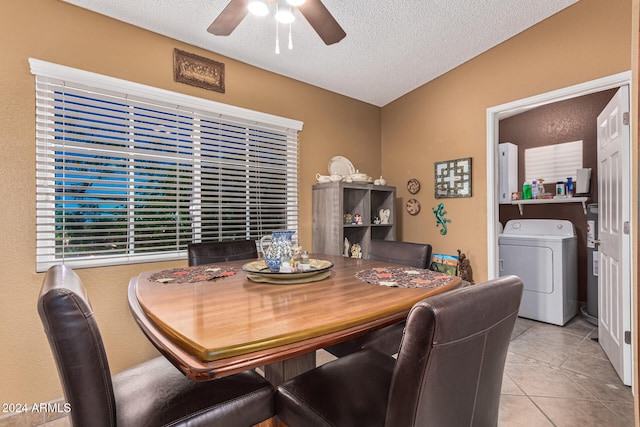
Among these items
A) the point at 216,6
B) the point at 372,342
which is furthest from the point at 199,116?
the point at 372,342

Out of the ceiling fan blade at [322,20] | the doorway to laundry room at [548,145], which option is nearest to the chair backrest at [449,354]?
the ceiling fan blade at [322,20]

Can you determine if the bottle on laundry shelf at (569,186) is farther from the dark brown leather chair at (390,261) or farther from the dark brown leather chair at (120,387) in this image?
the dark brown leather chair at (120,387)

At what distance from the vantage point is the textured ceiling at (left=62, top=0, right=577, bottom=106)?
2172 mm

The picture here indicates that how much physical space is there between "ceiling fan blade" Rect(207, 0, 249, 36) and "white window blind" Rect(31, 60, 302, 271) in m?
0.91

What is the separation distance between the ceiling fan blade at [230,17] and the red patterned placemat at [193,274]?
51.8 inches

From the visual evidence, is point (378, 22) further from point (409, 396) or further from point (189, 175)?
point (409, 396)

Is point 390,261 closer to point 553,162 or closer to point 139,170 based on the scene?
point 139,170

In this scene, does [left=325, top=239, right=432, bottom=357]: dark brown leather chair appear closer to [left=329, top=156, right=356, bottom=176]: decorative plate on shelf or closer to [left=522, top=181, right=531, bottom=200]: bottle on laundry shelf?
[left=329, top=156, right=356, bottom=176]: decorative plate on shelf

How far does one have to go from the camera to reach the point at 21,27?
187 centimetres

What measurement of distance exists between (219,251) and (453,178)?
2420mm

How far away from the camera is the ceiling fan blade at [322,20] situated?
150 cm

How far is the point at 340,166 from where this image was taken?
353cm

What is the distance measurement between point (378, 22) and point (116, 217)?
7.82 ft

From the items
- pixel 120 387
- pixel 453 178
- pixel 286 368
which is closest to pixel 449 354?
pixel 286 368
